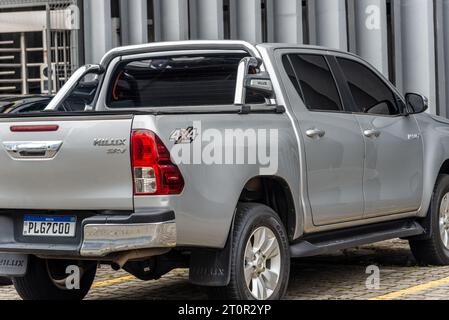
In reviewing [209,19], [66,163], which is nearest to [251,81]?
[66,163]

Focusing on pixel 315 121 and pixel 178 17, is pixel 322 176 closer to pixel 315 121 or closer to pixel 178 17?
pixel 315 121

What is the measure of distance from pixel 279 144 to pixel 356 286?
5.60ft

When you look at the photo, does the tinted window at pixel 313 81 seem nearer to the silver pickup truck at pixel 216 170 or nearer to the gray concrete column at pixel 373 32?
the silver pickup truck at pixel 216 170

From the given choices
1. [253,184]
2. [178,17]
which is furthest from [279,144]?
[178,17]

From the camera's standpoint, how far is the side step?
283 inches

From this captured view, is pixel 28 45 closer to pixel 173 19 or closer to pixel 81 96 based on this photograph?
pixel 173 19

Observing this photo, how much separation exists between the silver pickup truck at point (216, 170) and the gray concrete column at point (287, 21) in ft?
41.3

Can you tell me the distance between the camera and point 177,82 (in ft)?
25.8

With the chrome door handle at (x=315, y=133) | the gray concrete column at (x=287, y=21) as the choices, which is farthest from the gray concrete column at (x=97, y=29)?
the chrome door handle at (x=315, y=133)

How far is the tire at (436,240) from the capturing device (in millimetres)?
8852

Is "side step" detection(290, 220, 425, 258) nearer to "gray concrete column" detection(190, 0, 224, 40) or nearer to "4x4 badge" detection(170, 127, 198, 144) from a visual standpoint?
"4x4 badge" detection(170, 127, 198, 144)

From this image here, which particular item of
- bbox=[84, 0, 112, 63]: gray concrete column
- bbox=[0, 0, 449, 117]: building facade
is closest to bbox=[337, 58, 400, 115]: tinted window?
bbox=[0, 0, 449, 117]: building facade

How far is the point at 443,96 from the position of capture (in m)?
Result: 23.3

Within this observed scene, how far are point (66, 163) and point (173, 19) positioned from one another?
47.4 feet
